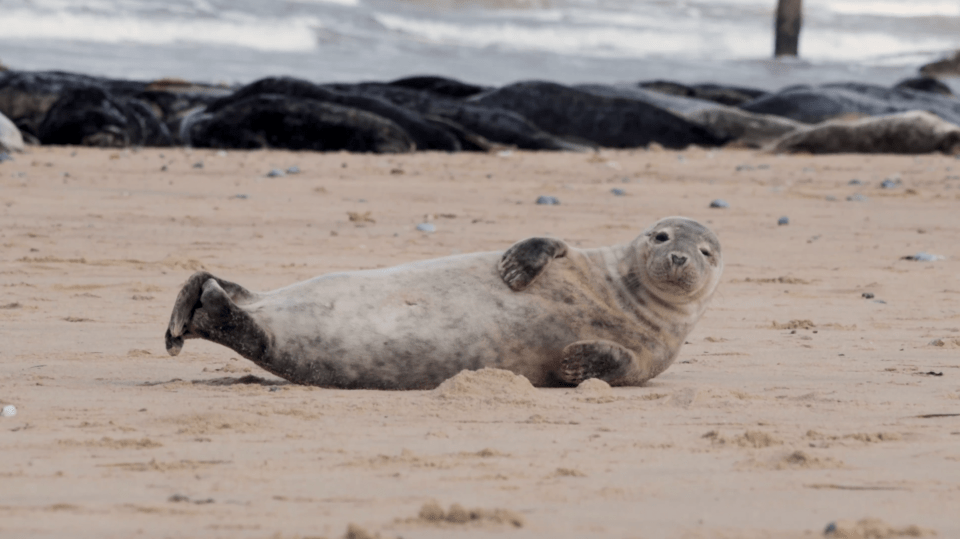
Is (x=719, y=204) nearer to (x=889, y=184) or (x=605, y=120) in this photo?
(x=889, y=184)

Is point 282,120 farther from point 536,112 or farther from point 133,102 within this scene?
point 536,112

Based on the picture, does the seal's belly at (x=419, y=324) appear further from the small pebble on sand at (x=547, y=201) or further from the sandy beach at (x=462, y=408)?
the small pebble on sand at (x=547, y=201)

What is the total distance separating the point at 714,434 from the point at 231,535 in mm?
1230

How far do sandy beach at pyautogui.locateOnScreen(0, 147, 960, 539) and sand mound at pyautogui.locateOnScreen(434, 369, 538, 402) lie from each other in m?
0.01

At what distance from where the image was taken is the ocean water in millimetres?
23672

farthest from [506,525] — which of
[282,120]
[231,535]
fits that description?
[282,120]

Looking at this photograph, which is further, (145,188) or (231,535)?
(145,188)

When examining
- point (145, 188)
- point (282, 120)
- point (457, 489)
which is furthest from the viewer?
point (282, 120)

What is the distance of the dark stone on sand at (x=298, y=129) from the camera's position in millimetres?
12078

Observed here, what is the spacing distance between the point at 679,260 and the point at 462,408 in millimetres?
948

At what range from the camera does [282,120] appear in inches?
478

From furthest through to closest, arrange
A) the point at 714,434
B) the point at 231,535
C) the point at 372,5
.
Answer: the point at 372,5 < the point at 714,434 < the point at 231,535

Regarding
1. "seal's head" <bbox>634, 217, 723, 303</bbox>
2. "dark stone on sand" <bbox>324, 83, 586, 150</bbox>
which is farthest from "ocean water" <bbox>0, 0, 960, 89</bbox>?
"seal's head" <bbox>634, 217, 723, 303</bbox>

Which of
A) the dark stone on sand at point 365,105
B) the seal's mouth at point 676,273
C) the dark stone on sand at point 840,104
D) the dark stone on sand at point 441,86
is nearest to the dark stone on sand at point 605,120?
the dark stone on sand at point 441,86
